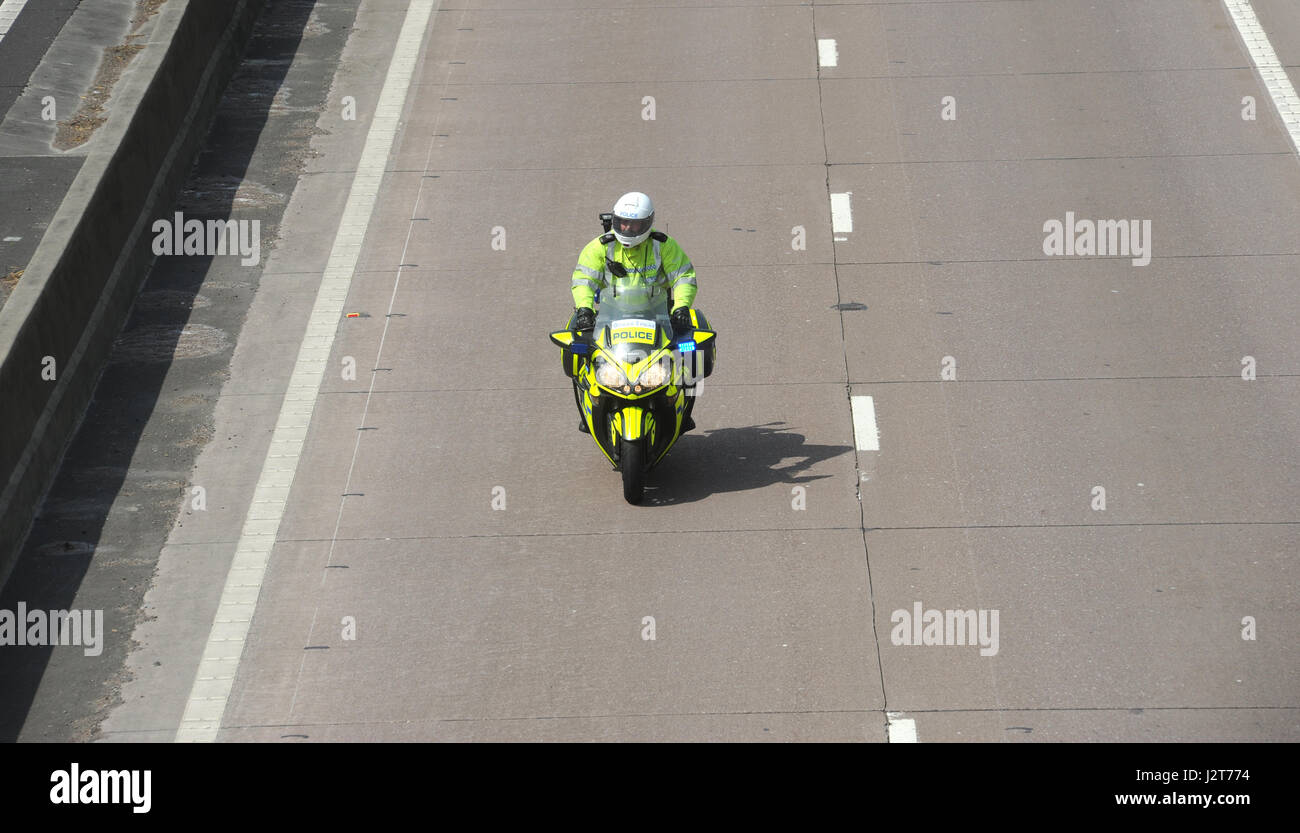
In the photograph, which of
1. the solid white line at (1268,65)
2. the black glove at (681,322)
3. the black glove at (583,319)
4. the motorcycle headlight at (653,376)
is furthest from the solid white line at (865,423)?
the solid white line at (1268,65)

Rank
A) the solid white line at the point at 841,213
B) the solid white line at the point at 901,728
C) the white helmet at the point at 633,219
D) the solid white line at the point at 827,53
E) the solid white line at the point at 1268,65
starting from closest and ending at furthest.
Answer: the solid white line at the point at 901,728 → the white helmet at the point at 633,219 → the solid white line at the point at 841,213 → the solid white line at the point at 1268,65 → the solid white line at the point at 827,53

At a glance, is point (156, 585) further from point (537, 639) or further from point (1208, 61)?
point (1208, 61)

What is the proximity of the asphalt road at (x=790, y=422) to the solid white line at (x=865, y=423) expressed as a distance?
0.04 meters

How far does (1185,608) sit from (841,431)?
3.12m

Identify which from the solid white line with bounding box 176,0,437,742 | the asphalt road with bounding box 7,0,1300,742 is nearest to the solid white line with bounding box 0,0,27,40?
the asphalt road with bounding box 7,0,1300,742

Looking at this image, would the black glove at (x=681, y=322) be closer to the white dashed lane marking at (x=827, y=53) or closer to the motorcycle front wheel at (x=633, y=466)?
the motorcycle front wheel at (x=633, y=466)

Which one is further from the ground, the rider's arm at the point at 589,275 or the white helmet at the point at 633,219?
the white helmet at the point at 633,219

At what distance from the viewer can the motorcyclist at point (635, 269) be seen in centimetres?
1197

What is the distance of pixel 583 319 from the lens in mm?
11984

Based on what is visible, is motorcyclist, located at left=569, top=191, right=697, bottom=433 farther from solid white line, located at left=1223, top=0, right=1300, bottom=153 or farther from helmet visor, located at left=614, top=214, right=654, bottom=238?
solid white line, located at left=1223, top=0, right=1300, bottom=153

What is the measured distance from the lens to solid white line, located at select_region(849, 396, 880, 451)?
12.6 m

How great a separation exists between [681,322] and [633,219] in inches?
30.8

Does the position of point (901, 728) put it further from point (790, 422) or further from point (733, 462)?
point (790, 422)

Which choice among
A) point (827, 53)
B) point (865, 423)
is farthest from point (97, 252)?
point (827, 53)
